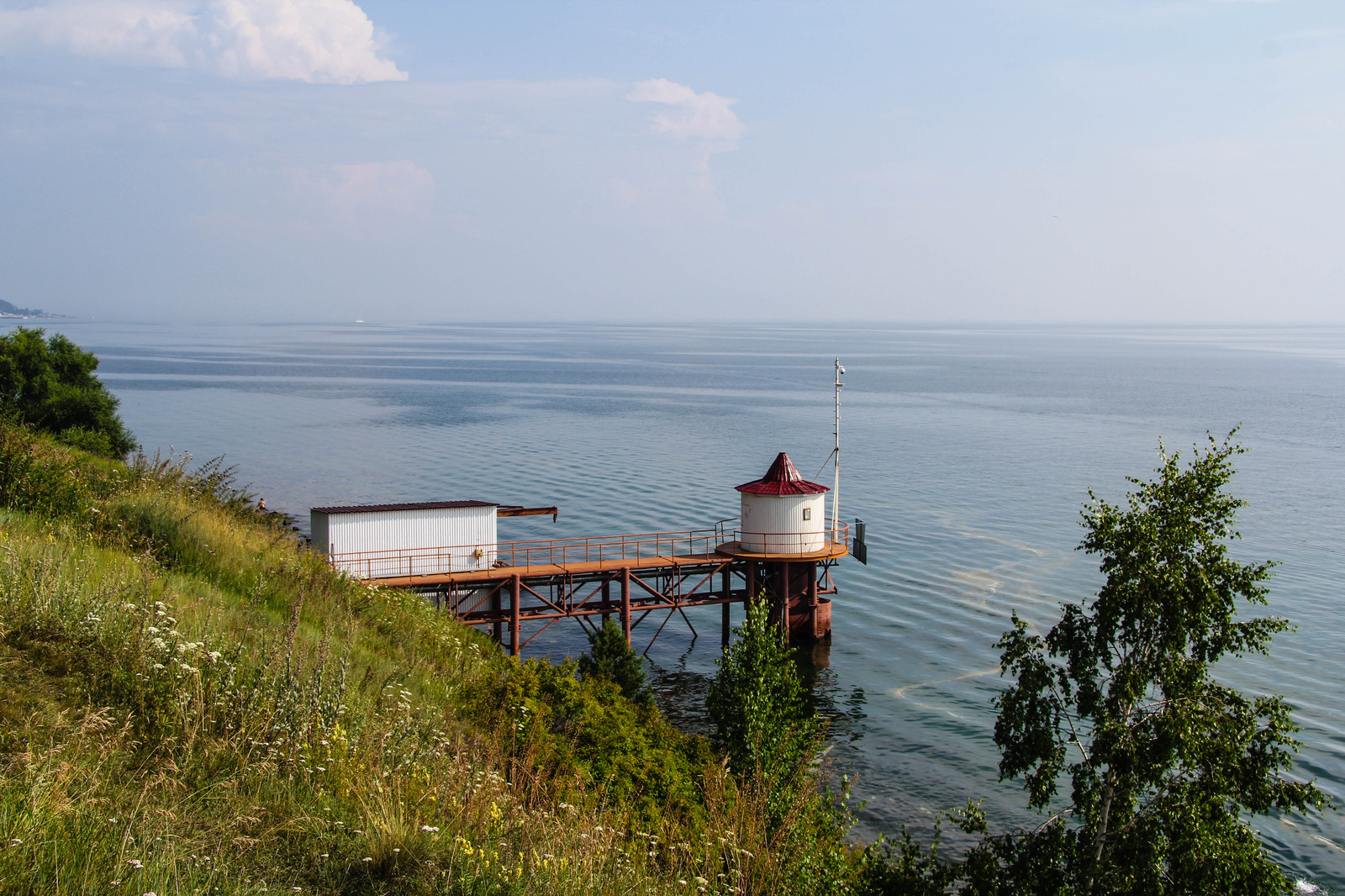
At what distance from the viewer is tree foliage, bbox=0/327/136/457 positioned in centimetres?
5425

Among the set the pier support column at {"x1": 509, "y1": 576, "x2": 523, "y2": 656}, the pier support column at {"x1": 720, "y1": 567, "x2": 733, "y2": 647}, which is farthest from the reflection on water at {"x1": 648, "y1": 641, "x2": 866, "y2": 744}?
the pier support column at {"x1": 509, "y1": 576, "x2": 523, "y2": 656}

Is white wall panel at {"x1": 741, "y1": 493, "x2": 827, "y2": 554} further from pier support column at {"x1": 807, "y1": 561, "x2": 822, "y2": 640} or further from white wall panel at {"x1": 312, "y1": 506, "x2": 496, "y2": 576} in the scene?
white wall panel at {"x1": 312, "y1": 506, "x2": 496, "y2": 576}

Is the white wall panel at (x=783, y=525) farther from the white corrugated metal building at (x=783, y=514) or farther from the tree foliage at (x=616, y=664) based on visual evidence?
the tree foliage at (x=616, y=664)

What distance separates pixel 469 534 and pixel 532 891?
1130 inches

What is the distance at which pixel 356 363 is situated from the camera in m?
183

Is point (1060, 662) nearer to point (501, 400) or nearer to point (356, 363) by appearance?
point (501, 400)

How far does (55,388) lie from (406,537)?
35026 millimetres

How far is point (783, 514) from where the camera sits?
3559 cm

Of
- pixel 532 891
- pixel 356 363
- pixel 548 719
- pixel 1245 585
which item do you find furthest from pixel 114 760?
pixel 356 363

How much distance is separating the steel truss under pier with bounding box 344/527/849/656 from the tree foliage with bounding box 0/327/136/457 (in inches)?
1099

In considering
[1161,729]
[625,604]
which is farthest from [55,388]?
[1161,729]

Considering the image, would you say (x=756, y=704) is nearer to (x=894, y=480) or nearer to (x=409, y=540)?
(x=409, y=540)

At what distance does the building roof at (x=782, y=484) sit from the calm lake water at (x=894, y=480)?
5.78 m

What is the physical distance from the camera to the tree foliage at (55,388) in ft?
178
